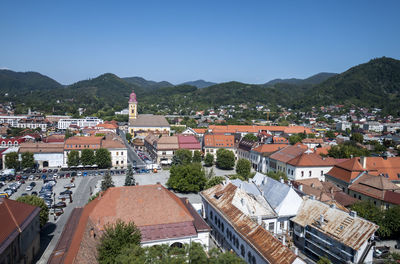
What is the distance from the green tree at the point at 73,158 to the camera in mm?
60312

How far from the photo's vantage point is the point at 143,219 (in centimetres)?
2434

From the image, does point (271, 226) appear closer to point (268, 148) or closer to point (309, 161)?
point (309, 161)

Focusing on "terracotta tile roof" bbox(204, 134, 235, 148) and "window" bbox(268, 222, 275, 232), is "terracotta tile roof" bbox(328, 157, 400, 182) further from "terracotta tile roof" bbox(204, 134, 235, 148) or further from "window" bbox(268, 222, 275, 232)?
"terracotta tile roof" bbox(204, 134, 235, 148)

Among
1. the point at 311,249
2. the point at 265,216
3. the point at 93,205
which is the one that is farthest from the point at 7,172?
the point at 311,249

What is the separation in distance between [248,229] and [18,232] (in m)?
18.7

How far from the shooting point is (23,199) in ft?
99.3

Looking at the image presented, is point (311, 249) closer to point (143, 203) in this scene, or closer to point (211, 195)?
point (211, 195)

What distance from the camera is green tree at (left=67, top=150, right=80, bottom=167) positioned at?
60.3 m

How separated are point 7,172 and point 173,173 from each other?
3518 cm

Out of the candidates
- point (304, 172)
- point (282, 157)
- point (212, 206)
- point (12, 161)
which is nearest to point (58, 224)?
point (212, 206)

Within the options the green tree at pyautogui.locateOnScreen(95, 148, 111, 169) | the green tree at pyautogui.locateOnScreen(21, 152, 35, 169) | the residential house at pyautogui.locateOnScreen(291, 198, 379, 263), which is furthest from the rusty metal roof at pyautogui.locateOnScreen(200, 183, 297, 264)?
the green tree at pyautogui.locateOnScreen(21, 152, 35, 169)

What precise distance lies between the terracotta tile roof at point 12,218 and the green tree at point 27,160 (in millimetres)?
38898

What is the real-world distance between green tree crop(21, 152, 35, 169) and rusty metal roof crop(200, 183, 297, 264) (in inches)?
1744

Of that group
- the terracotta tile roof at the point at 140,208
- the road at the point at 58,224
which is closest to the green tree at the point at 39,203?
the road at the point at 58,224
